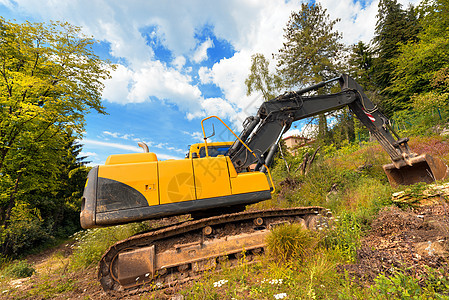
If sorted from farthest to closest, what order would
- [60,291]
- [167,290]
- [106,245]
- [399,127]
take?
[399,127]
[106,245]
[60,291]
[167,290]

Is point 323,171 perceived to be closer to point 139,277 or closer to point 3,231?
point 139,277

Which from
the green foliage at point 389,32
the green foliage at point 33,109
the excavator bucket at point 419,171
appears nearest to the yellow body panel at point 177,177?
the excavator bucket at point 419,171

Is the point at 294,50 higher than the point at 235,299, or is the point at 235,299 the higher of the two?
the point at 294,50

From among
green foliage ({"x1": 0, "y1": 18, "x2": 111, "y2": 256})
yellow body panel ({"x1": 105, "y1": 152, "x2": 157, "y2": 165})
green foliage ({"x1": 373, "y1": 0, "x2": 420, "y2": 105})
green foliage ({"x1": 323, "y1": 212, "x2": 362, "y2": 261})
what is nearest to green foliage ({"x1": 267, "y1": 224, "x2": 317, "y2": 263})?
green foliage ({"x1": 323, "y1": 212, "x2": 362, "y2": 261})

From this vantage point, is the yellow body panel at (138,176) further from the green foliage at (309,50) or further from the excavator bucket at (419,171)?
the green foliage at (309,50)

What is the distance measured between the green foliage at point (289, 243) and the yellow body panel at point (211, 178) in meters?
1.10

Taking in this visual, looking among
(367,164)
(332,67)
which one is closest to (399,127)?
(332,67)

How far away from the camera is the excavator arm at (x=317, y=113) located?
15.2ft

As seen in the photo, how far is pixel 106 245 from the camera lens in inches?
238

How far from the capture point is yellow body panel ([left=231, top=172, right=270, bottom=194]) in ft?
12.9

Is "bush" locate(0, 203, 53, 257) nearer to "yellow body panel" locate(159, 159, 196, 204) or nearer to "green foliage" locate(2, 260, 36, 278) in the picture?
"green foliage" locate(2, 260, 36, 278)

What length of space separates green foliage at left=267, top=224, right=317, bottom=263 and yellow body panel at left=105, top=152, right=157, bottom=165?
262 cm

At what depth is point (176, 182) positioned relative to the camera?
363 cm

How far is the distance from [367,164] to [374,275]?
7248 mm
